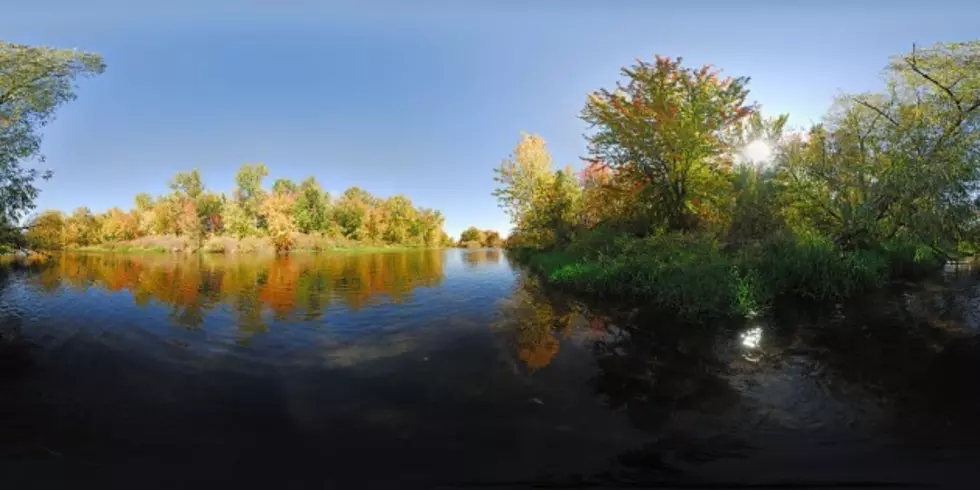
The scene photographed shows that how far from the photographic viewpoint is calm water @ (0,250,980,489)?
425cm

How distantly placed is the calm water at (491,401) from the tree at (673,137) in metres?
9.39

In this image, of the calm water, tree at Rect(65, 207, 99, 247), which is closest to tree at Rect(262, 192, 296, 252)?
tree at Rect(65, 207, 99, 247)

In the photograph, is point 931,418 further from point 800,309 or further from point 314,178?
point 314,178

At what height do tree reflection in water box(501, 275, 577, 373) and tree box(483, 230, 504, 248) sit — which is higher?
tree box(483, 230, 504, 248)

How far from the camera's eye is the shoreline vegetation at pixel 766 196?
1241cm

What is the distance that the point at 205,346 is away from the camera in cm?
860

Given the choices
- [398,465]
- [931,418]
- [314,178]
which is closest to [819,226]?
[931,418]

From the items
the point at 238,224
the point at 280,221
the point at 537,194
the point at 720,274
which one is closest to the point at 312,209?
the point at 280,221

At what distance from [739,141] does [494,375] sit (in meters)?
23.6

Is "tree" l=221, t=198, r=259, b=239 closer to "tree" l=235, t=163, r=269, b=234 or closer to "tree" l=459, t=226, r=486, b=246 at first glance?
"tree" l=235, t=163, r=269, b=234

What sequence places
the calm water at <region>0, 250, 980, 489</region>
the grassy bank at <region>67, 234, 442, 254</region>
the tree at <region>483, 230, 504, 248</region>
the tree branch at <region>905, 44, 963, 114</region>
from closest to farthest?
the calm water at <region>0, 250, 980, 489</region> < the tree branch at <region>905, 44, 963, 114</region> < the grassy bank at <region>67, 234, 442, 254</region> < the tree at <region>483, 230, 504, 248</region>

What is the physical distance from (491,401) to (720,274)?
887 centimetres

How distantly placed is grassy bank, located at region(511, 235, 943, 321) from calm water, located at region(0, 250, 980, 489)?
43.4 inches

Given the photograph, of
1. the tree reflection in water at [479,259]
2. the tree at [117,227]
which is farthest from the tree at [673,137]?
the tree at [117,227]
